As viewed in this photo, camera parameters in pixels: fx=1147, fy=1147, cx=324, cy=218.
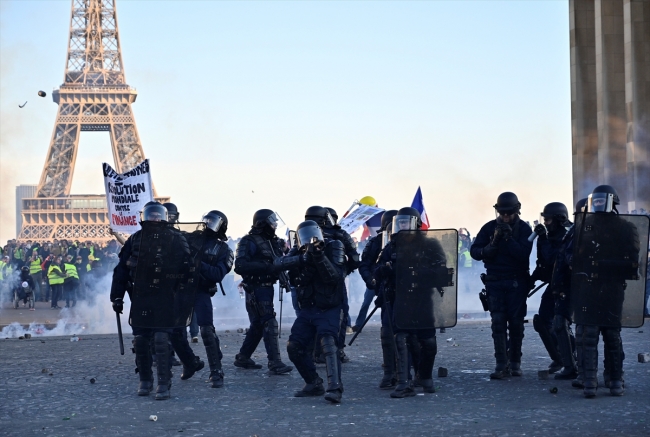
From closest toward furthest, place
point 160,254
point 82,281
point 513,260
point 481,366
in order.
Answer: point 160,254, point 513,260, point 481,366, point 82,281

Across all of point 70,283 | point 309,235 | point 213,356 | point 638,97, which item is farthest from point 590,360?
point 638,97

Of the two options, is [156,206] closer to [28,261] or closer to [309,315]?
[309,315]

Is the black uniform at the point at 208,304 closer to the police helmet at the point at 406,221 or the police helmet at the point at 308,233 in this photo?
the police helmet at the point at 308,233

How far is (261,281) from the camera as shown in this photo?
1061 centimetres

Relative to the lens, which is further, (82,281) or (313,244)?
(82,281)

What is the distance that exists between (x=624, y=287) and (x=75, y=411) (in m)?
4.09

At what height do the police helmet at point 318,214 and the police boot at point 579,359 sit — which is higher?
the police helmet at point 318,214

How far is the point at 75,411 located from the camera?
8227 millimetres

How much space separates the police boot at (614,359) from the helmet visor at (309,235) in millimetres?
2240

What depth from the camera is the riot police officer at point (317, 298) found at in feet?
27.6

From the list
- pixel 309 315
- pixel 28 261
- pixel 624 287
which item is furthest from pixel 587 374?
pixel 28 261

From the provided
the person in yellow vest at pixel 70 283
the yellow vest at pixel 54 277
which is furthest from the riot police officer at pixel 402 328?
the yellow vest at pixel 54 277

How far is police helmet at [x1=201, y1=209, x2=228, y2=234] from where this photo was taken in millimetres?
9961

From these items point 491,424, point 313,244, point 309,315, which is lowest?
point 491,424
